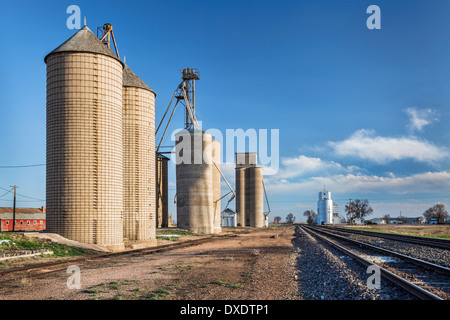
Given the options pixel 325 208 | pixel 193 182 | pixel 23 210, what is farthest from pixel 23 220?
pixel 325 208

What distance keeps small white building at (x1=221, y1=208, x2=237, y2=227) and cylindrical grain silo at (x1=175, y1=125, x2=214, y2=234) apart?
139ft

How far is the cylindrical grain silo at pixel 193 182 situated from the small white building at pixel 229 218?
42.4 m

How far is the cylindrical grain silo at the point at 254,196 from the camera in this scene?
305ft

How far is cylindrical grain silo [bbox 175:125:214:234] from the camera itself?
48.3 meters

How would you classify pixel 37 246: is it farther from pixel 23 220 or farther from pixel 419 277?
pixel 23 220

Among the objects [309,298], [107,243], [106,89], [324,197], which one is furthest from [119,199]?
[324,197]

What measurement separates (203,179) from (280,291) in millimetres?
38938

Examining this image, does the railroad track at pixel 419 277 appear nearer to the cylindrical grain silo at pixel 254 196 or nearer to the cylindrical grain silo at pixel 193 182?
the cylindrical grain silo at pixel 193 182

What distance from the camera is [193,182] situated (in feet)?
159

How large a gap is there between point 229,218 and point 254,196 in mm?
8231

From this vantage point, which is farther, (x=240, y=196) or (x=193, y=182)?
(x=240, y=196)

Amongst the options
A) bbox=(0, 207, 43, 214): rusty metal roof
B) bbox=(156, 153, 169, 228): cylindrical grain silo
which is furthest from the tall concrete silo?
bbox=(0, 207, 43, 214): rusty metal roof

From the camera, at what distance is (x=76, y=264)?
1656cm

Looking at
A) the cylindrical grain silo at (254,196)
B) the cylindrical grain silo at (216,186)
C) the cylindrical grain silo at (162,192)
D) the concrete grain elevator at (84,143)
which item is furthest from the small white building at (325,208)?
the concrete grain elevator at (84,143)
